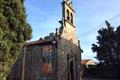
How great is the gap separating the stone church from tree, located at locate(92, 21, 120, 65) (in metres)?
9.98

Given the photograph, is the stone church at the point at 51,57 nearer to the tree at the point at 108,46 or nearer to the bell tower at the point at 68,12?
the bell tower at the point at 68,12

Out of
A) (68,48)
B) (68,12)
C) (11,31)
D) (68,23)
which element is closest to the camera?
(11,31)

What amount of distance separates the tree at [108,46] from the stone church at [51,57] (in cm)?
998

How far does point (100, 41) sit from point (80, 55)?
862cm

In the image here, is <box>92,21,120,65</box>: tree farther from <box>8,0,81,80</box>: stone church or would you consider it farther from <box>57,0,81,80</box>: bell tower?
<box>8,0,81,80</box>: stone church

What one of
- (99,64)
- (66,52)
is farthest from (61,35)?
(99,64)

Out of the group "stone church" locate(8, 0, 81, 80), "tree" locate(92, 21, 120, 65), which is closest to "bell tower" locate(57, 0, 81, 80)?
"stone church" locate(8, 0, 81, 80)

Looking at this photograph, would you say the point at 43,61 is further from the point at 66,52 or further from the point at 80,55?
the point at 80,55

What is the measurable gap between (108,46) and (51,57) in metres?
15.8

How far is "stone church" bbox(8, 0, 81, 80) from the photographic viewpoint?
25062 millimetres

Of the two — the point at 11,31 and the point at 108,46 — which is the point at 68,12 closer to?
the point at 108,46

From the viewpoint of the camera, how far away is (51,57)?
25.2 m

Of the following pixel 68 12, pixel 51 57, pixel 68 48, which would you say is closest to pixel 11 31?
pixel 51 57

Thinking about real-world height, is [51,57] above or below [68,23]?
below
